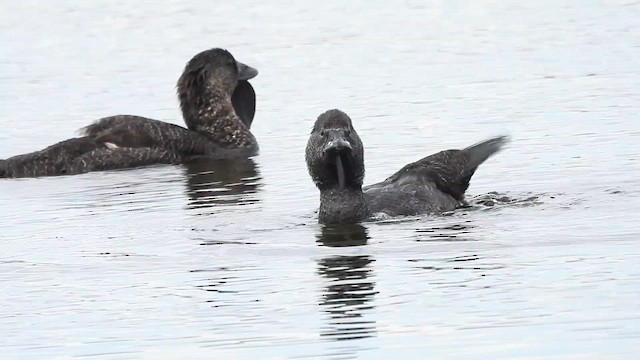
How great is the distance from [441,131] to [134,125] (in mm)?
3108

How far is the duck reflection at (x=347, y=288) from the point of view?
30.7 feet

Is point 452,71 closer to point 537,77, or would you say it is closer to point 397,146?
point 537,77

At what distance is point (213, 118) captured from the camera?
60.8ft

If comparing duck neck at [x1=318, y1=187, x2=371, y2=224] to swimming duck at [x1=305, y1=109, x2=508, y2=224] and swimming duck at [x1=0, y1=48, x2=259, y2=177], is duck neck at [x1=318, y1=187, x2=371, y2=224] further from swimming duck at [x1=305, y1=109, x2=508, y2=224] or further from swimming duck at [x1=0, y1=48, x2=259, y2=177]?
swimming duck at [x1=0, y1=48, x2=259, y2=177]

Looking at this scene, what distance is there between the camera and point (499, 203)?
1361 centimetres

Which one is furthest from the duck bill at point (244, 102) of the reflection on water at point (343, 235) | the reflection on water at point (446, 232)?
the reflection on water at point (446, 232)

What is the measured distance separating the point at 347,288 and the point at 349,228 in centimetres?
231

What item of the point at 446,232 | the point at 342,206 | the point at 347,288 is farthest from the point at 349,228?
the point at 347,288

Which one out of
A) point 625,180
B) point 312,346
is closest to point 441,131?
point 625,180

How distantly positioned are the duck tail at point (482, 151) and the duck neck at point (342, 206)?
1.35 meters

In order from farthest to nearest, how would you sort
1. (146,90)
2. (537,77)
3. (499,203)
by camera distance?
(146,90), (537,77), (499,203)

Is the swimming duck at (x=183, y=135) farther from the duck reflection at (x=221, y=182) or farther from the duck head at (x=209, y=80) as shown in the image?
the duck reflection at (x=221, y=182)

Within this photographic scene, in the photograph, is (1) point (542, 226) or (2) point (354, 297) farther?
(1) point (542, 226)

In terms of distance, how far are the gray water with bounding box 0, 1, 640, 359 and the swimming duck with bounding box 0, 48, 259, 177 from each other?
11.3 inches
